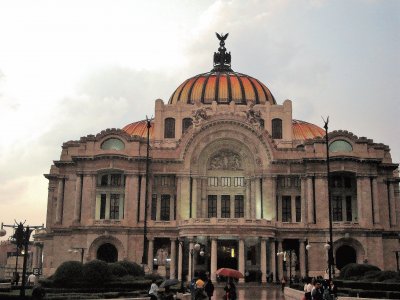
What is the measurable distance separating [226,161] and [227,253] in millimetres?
13733

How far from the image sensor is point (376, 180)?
76000 millimetres

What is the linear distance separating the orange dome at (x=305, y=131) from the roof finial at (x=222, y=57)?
1854 cm

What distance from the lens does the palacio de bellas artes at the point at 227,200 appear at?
7244 centimetres

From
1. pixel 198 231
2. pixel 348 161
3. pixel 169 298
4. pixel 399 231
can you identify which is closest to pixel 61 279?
pixel 169 298

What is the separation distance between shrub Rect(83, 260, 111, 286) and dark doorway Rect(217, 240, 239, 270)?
32723 millimetres

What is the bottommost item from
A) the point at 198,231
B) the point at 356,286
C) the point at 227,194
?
the point at 356,286

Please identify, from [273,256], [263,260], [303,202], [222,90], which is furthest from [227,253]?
[222,90]

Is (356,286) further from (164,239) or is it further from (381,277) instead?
(164,239)

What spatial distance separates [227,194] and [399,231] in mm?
25246

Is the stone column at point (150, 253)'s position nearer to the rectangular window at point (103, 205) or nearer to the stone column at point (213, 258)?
the rectangular window at point (103, 205)

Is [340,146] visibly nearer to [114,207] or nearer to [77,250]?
[114,207]

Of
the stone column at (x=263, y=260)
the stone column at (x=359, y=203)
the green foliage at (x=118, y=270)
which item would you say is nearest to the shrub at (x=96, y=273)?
the green foliage at (x=118, y=270)

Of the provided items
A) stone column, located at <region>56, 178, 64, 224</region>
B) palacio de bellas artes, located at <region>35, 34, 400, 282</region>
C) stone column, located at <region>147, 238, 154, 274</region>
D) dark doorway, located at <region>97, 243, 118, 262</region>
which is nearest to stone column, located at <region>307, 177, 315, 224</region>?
palacio de bellas artes, located at <region>35, 34, 400, 282</region>

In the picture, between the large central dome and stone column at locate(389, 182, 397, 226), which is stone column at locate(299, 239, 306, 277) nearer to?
stone column at locate(389, 182, 397, 226)
